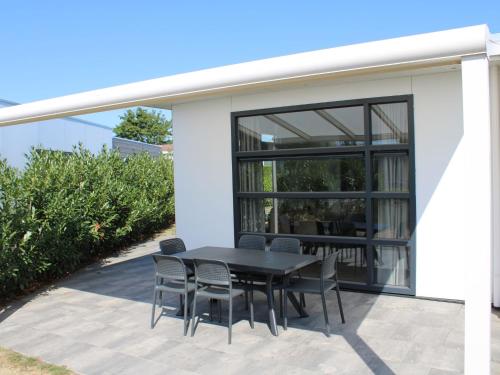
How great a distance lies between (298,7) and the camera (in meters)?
9.09

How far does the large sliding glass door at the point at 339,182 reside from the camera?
570 cm

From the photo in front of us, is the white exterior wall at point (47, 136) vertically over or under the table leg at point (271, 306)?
over

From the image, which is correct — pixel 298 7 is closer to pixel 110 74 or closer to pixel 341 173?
pixel 341 173

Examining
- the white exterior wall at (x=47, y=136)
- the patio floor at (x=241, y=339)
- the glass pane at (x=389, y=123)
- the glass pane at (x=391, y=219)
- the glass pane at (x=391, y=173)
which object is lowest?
the patio floor at (x=241, y=339)

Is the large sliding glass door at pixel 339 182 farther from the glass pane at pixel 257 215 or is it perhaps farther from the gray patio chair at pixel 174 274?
the gray patio chair at pixel 174 274

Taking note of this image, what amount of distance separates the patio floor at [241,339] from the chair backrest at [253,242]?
685mm

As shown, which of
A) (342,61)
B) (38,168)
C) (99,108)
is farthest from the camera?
(38,168)

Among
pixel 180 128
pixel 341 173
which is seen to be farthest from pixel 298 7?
pixel 341 173

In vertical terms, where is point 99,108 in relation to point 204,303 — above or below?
above

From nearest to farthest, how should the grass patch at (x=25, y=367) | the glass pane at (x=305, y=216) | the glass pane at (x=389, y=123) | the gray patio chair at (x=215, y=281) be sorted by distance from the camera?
the grass patch at (x=25, y=367)
the gray patio chair at (x=215, y=281)
the glass pane at (x=389, y=123)
the glass pane at (x=305, y=216)

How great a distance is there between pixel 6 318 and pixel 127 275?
2358 millimetres

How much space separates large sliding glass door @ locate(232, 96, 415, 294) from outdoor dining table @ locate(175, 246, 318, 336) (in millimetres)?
1345

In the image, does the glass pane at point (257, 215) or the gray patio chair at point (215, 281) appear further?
the glass pane at point (257, 215)

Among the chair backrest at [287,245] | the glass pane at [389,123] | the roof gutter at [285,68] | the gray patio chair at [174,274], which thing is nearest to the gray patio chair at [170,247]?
the gray patio chair at [174,274]
